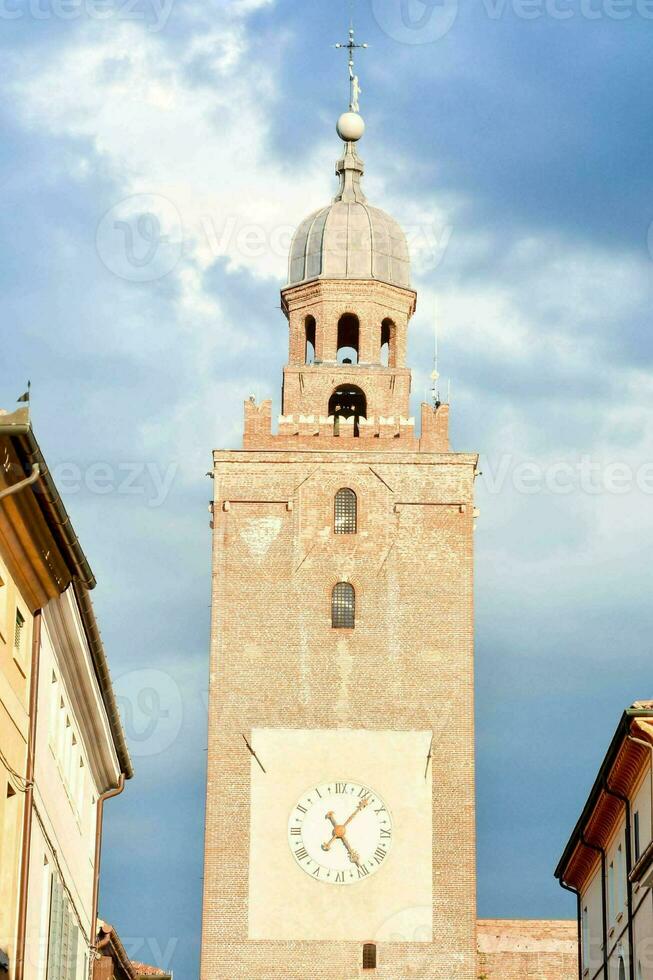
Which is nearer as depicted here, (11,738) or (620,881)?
(11,738)

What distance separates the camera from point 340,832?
4531cm

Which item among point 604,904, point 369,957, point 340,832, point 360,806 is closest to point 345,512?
point 360,806

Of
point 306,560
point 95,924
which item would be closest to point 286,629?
point 306,560

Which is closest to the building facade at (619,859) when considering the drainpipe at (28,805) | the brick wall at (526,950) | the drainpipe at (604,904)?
the drainpipe at (604,904)

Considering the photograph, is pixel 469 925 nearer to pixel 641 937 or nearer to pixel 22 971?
pixel 641 937

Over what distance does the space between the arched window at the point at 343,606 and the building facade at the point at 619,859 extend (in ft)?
24.0

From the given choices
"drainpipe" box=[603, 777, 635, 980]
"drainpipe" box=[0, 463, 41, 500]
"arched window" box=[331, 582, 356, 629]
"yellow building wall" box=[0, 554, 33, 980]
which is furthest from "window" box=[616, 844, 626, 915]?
"drainpipe" box=[0, 463, 41, 500]

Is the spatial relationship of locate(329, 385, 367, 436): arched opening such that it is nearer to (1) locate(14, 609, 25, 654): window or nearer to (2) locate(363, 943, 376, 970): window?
(2) locate(363, 943, 376, 970): window

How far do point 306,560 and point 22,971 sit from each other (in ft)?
79.8

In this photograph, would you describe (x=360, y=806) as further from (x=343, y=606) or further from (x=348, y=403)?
(x=348, y=403)

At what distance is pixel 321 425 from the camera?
48438mm

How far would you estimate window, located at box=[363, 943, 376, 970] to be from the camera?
44.2 meters

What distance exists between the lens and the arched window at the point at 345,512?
47219mm

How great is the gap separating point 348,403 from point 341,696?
7.58 metres
